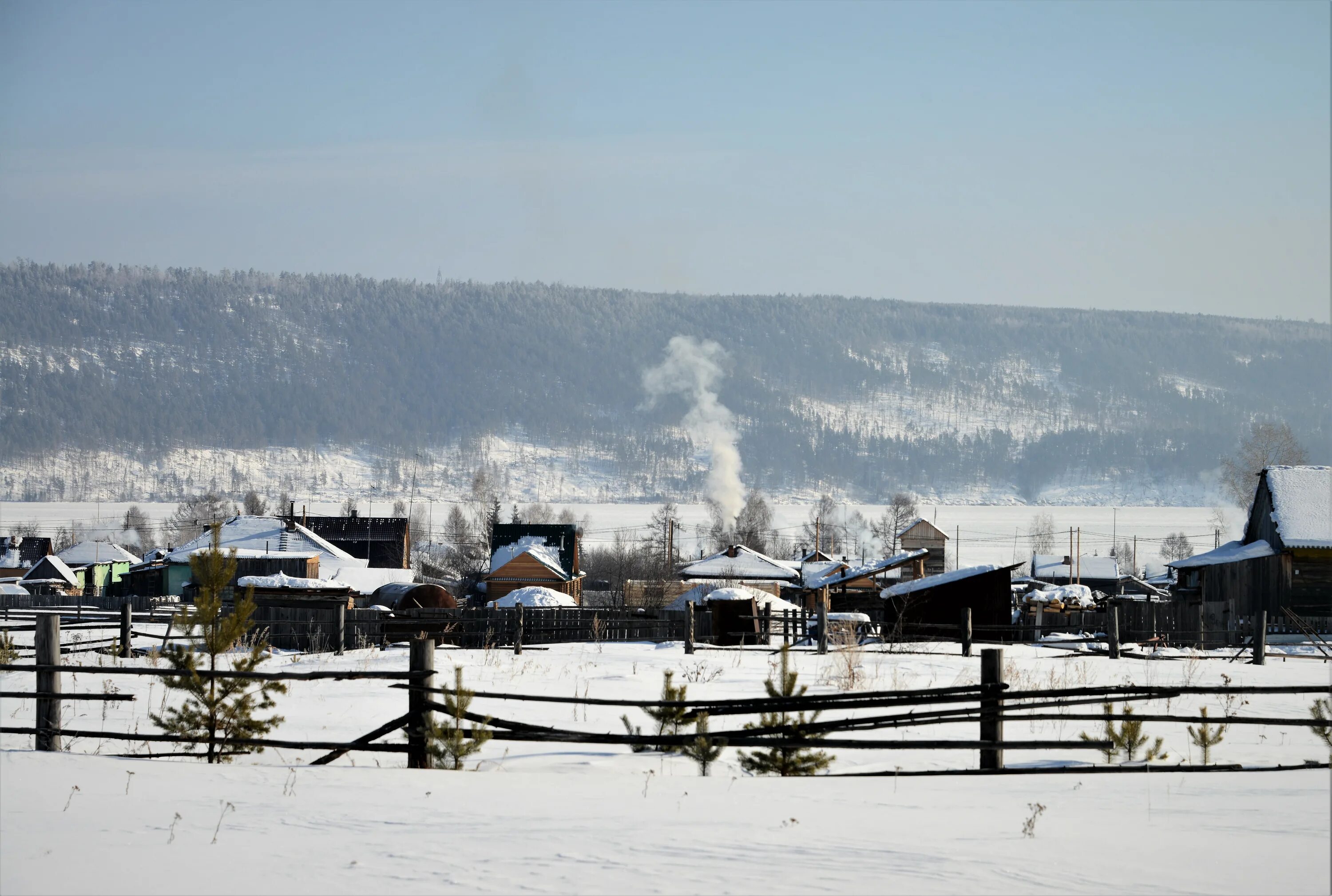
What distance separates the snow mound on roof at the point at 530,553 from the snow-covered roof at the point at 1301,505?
39713 millimetres

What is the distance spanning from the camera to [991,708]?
12.2 meters

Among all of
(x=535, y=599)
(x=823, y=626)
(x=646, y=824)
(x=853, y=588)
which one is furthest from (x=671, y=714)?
(x=853, y=588)

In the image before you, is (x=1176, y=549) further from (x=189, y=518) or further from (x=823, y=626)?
(x=823, y=626)

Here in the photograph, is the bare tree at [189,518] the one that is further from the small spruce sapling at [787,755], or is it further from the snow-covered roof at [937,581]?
the small spruce sapling at [787,755]

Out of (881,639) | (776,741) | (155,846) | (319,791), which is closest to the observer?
(155,846)

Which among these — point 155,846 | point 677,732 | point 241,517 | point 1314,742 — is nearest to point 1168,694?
point 1314,742

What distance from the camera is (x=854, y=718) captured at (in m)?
12.7

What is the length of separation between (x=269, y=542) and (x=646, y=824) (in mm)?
61404

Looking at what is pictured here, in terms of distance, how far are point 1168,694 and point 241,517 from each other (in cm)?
6682

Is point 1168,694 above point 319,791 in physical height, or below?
above

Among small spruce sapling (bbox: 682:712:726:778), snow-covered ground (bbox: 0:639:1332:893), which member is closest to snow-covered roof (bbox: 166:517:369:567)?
snow-covered ground (bbox: 0:639:1332:893)

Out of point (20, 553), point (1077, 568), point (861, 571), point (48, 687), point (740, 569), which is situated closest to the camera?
point (48, 687)

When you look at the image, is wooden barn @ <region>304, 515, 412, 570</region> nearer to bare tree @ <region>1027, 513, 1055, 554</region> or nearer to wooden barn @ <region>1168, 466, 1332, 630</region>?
wooden barn @ <region>1168, 466, 1332, 630</region>

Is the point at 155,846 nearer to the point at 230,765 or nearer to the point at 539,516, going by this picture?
the point at 230,765
